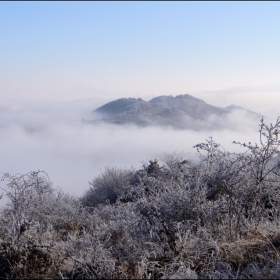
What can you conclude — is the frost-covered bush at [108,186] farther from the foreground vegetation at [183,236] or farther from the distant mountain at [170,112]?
the distant mountain at [170,112]

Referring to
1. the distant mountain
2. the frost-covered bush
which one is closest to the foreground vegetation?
the frost-covered bush

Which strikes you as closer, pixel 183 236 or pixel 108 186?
pixel 183 236

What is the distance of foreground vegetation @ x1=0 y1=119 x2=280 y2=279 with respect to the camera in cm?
482

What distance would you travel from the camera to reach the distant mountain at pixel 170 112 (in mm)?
117938

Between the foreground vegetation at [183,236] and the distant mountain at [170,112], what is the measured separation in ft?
352

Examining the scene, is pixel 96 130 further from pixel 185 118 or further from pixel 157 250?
pixel 157 250

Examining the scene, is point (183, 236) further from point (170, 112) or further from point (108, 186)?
point (170, 112)

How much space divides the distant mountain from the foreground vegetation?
10733 cm

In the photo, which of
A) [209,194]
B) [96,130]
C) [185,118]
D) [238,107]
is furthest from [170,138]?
[209,194]

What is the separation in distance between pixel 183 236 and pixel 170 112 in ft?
380

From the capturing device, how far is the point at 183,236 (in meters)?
5.66

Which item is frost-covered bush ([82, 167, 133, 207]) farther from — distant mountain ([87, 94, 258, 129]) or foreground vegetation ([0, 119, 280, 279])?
distant mountain ([87, 94, 258, 129])

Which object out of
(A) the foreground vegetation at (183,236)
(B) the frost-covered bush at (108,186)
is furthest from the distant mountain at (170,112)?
(A) the foreground vegetation at (183,236)

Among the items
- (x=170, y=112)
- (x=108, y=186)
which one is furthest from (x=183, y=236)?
(x=170, y=112)
